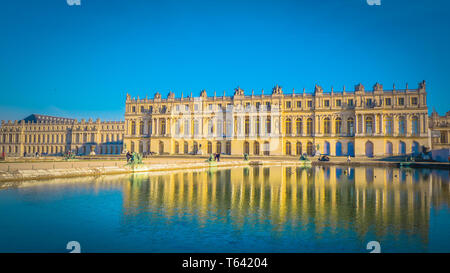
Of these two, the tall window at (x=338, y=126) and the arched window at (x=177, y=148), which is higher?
the tall window at (x=338, y=126)

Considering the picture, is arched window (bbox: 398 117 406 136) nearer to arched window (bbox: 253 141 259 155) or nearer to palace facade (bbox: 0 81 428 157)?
palace facade (bbox: 0 81 428 157)

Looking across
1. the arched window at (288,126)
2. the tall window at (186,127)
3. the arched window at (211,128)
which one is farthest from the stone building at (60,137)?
the arched window at (288,126)

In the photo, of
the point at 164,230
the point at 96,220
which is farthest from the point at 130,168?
the point at 164,230

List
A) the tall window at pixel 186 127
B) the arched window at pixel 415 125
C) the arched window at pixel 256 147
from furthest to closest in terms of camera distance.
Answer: the tall window at pixel 186 127 < the arched window at pixel 256 147 < the arched window at pixel 415 125

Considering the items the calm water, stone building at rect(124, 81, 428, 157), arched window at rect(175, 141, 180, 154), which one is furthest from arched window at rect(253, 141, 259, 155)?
the calm water

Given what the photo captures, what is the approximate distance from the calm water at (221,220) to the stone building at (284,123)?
4629cm

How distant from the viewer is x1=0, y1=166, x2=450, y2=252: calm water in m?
8.27

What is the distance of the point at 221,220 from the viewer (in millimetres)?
10664

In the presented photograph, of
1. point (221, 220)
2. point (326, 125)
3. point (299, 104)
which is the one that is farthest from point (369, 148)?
point (221, 220)

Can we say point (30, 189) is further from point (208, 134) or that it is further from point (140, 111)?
point (140, 111)

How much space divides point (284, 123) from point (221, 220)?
5785 centimetres

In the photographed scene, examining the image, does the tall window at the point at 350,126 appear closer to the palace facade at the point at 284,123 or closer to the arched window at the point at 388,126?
the palace facade at the point at 284,123

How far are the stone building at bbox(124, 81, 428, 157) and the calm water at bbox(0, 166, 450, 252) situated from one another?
46.3m

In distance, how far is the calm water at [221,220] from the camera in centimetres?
827
